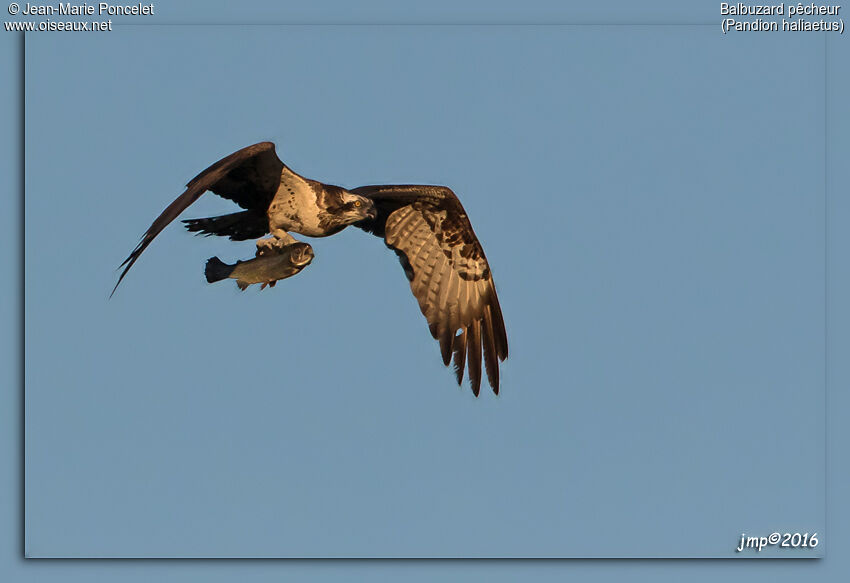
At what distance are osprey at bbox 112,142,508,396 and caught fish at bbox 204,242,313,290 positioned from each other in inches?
4.0

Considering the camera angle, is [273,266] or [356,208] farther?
[356,208]

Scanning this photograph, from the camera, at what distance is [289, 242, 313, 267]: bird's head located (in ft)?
33.7

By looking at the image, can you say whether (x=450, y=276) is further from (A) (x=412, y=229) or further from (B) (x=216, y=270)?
(B) (x=216, y=270)

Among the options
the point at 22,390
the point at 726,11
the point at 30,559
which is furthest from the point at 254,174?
the point at 726,11

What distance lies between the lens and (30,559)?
36.3 feet

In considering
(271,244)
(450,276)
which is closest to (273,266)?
(271,244)

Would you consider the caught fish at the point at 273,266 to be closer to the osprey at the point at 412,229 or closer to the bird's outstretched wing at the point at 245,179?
the osprey at the point at 412,229

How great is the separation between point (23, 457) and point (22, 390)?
0.49 metres

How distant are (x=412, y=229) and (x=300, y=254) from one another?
181cm

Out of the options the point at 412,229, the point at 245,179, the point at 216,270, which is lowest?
the point at 216,270

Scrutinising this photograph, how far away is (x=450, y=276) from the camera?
12070 mm

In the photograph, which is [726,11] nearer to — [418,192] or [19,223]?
[418,192]

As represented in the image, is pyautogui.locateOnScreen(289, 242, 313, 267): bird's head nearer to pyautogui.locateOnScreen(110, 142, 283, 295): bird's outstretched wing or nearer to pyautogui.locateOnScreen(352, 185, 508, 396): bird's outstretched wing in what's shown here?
pyautogui.locateOnScreen(110, 142, 283, 295): bird's outstretched wing

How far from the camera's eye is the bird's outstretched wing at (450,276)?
11789 millimetres
